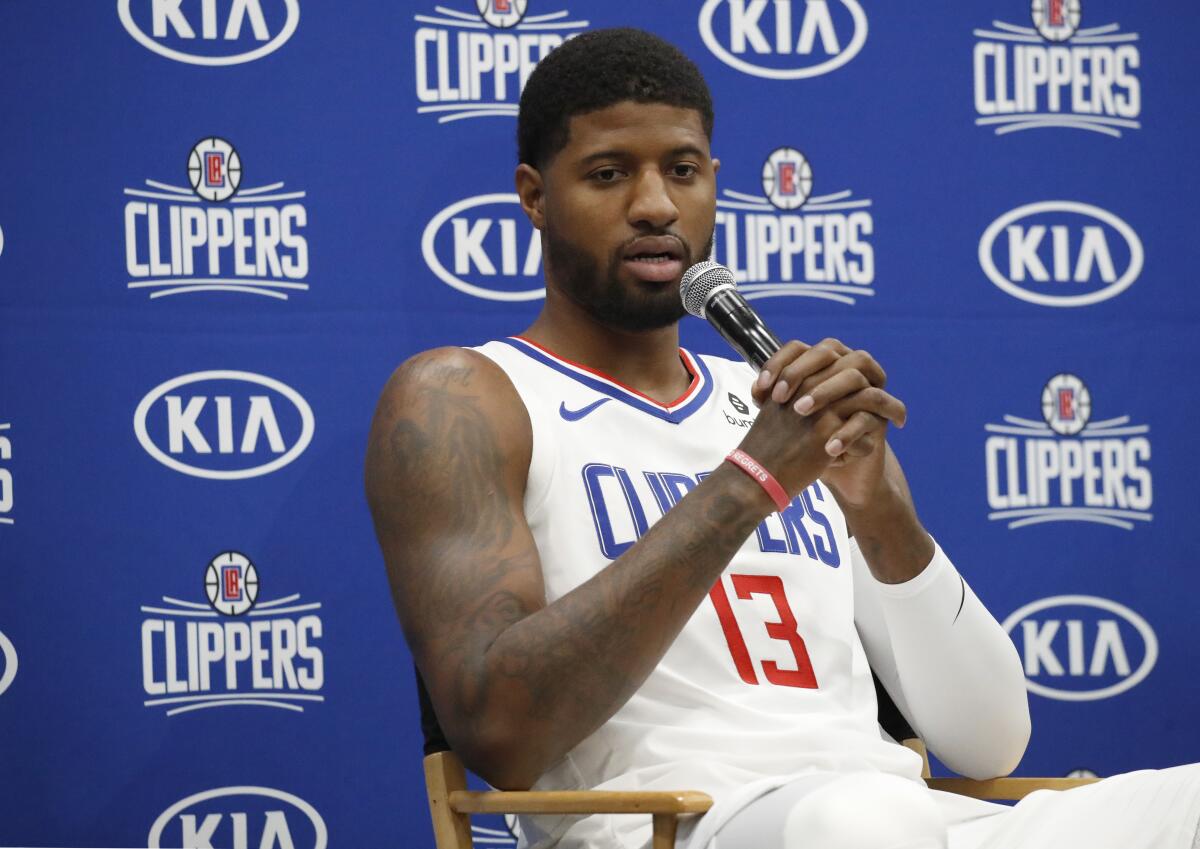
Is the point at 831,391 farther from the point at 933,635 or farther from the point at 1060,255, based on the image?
the point at 1060,255

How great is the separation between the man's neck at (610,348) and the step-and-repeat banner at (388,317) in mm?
560

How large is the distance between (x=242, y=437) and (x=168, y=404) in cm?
13

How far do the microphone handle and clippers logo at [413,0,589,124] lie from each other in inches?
42.6

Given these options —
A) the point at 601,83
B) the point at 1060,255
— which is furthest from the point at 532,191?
the point at 1060,255

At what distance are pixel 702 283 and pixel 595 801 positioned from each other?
0.58 metres

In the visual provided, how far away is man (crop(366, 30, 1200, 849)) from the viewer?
57.1 inches

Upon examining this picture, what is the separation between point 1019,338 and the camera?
8.41ft

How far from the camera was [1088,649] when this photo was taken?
8.34ft

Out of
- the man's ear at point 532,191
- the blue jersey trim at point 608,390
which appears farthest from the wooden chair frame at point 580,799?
the man's ear at point 532,191

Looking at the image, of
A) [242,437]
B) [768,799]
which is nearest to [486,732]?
[768,799]

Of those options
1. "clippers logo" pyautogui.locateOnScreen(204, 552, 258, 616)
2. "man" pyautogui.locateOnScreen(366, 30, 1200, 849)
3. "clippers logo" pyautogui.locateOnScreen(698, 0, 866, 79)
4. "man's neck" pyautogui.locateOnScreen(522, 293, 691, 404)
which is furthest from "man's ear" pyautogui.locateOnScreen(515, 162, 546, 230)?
"clippers logo" pyautogui.locateOnScreen(204, 552, 258, 616)

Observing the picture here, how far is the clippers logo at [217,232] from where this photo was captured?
2.40m

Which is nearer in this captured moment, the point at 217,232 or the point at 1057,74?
the point at 217,232

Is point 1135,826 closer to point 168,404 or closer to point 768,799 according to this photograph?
point 768,799
